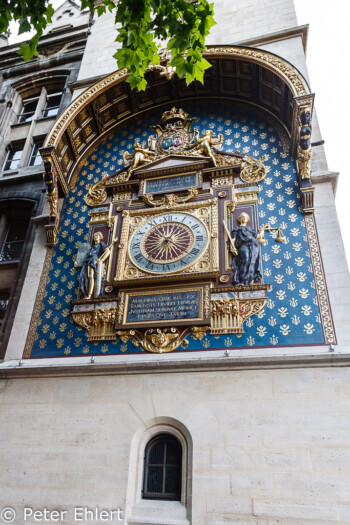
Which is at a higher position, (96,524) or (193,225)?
(193,225)

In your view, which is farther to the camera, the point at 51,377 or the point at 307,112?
the point at 307,112

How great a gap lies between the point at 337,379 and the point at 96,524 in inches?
177

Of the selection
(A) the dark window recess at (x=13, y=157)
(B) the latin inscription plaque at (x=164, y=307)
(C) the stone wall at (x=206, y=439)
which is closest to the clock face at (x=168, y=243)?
(B) the latin inscription plaque at (x=164, y=307)

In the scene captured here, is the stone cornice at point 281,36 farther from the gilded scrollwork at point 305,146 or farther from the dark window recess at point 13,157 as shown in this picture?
the dark window recess at point 13,157

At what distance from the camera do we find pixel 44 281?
31.9ft

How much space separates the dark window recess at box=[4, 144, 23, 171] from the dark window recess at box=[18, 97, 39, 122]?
55.3 inches

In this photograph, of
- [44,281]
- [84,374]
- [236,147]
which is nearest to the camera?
[84,374]

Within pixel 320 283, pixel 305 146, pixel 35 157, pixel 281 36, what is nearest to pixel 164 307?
pixel 320 283

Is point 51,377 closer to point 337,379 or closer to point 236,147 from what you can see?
point 337,379

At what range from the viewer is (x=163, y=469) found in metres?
7.09

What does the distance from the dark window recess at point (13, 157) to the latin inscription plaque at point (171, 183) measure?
516cm

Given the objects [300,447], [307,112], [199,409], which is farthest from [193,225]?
[300,447]

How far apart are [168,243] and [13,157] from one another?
722cm

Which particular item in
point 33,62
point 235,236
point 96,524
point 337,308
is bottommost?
point 96,524
